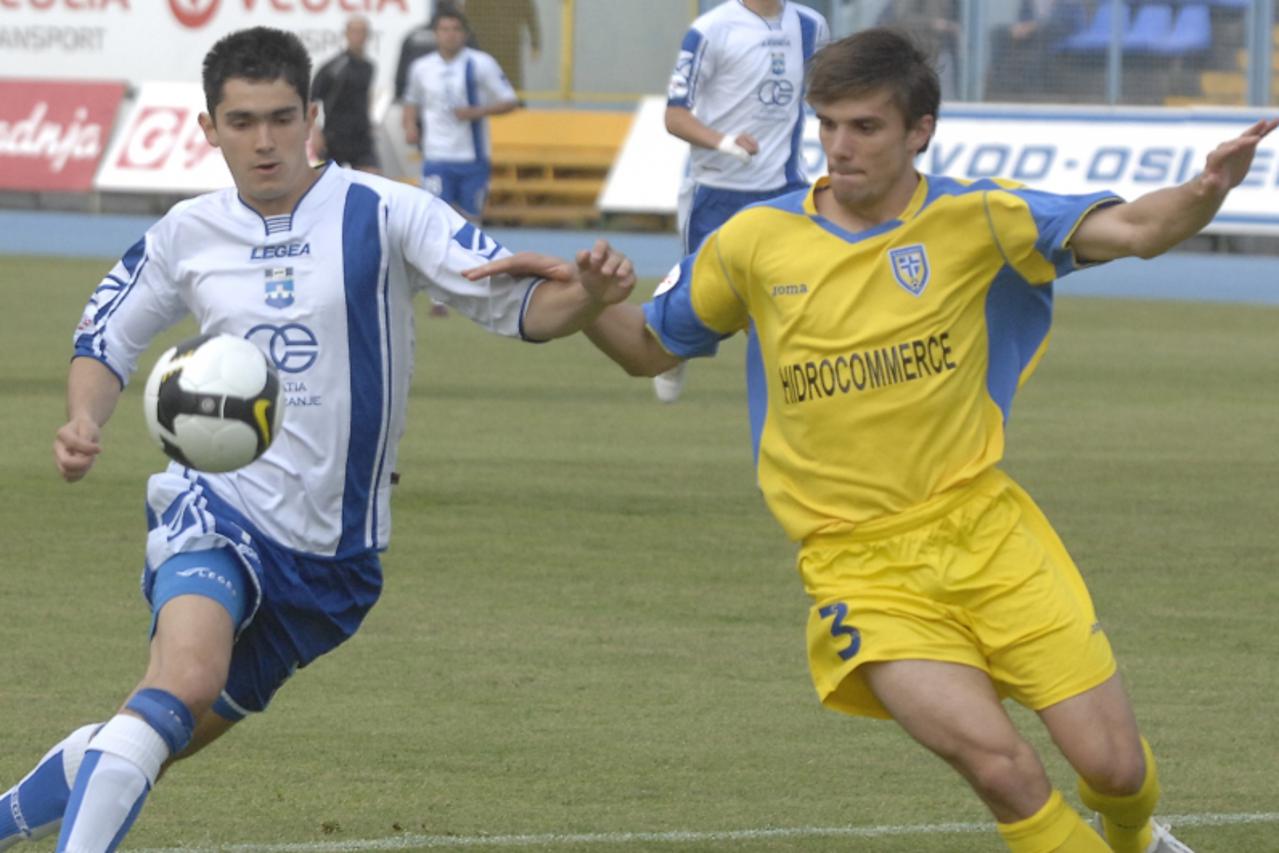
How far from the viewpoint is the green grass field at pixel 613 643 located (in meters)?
6.34

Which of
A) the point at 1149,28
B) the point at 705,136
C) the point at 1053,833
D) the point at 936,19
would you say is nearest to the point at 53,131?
the point at 936,19

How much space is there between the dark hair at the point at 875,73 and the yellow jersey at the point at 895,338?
0.20 metres

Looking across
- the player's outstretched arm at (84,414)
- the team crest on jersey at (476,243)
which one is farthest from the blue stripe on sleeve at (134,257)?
the team crest on jersey at (476,243)

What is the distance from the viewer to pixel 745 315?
5559 mm

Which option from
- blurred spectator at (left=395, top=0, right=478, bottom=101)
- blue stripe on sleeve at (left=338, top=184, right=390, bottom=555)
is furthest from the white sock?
blurred spectator at (left=395, top=0, right=478, bottom=101)

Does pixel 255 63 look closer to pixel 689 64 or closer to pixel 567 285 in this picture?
pixel 567 285

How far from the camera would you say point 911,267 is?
209 inches

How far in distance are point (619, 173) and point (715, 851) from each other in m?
21.7

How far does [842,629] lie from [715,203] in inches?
354

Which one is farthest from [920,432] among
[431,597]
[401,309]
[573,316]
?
[431,597]

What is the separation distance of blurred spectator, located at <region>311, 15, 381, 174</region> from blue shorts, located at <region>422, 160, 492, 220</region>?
9.72ft

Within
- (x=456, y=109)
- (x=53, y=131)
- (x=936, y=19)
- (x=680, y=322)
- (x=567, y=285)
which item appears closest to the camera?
(x=567, y=285)

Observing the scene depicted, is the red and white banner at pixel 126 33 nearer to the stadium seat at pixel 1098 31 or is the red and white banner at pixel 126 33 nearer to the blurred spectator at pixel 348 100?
the blurred spectator at pixel 348 100

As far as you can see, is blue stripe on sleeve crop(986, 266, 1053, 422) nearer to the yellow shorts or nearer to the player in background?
the yellow shorts
